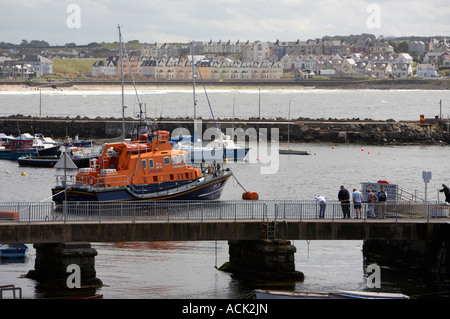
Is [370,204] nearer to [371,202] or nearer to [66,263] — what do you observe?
[371,202]

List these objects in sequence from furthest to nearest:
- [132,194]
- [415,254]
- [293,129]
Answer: [293,129] → [132,194] → [415,254]

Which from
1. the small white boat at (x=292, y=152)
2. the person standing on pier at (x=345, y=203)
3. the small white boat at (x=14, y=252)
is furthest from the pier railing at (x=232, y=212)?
the small white boat at (x=292, y=152)

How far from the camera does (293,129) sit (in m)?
95.7

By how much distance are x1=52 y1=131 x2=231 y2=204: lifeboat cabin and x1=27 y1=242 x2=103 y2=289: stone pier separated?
10562 mm

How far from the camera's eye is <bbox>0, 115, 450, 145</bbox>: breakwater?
9388 cm

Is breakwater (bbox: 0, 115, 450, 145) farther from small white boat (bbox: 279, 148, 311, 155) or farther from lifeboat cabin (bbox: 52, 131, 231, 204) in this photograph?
lifeboat cabin (bbox: 52, 131, 231, 204)

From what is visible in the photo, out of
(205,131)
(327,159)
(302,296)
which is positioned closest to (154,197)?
(302,296)

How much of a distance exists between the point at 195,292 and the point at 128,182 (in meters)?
12.4

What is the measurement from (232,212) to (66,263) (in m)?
5.94

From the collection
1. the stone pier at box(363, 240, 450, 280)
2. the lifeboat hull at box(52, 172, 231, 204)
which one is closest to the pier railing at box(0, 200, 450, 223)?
the stone pier at box(363, 240, 450, 280)

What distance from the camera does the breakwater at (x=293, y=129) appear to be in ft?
308

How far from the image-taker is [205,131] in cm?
9419

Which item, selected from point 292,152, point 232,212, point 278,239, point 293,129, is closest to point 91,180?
point 232,212

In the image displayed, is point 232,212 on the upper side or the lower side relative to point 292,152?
lower
